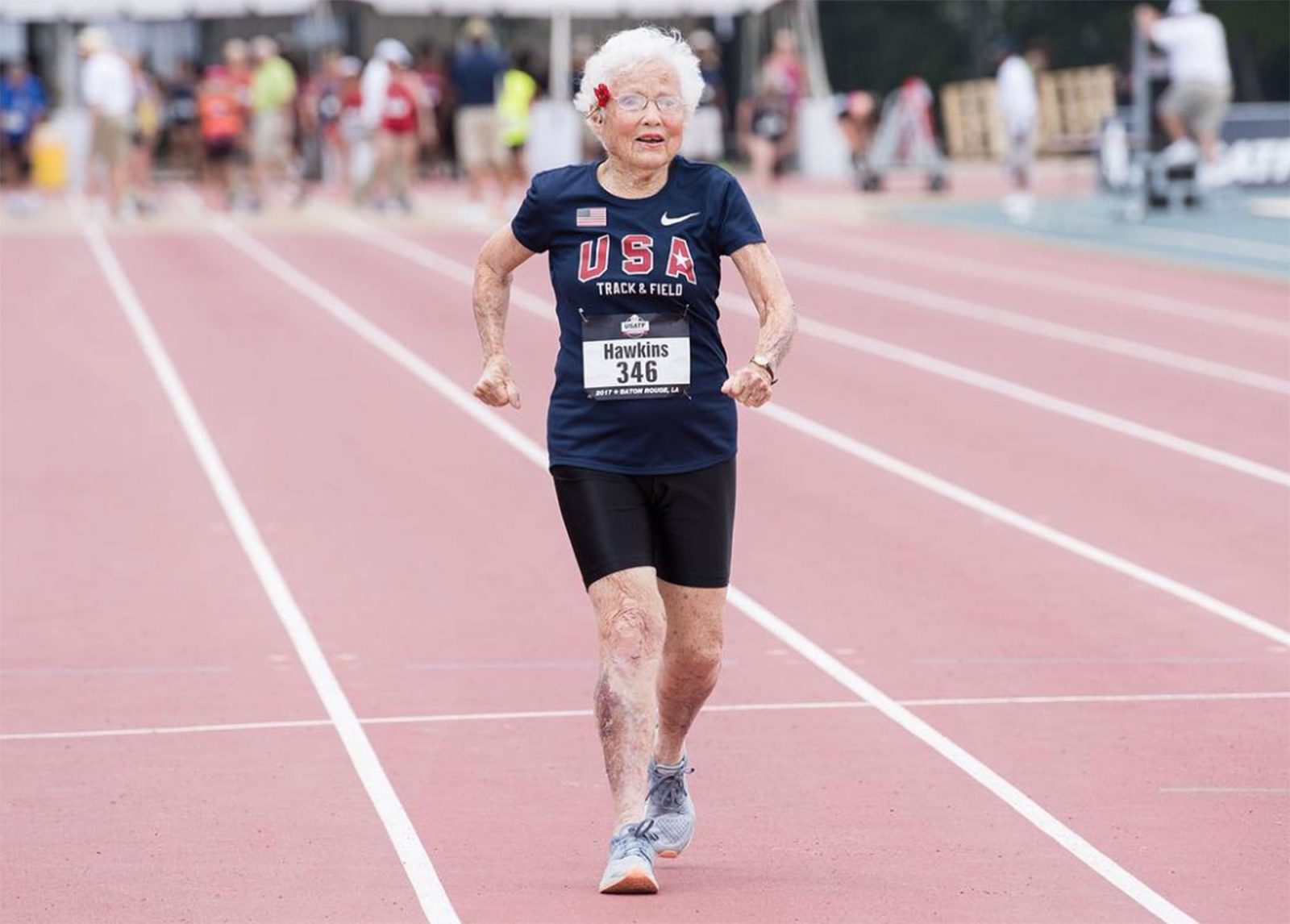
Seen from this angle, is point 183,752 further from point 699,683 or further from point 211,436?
point 211,436

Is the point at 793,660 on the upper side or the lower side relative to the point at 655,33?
lower

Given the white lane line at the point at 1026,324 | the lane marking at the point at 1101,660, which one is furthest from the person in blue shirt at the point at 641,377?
the white lane line at the point at 1026,324

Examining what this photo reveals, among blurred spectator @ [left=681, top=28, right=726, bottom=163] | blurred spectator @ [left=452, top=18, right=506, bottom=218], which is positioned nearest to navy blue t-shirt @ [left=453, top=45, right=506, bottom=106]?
blurred spectator @ [left=452, top=18, right=506, bottom=218]

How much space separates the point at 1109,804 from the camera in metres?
6.80

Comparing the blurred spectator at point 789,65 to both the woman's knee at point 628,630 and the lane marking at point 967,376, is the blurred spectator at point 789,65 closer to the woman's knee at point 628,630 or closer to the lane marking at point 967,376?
the lane marking at point 967,376

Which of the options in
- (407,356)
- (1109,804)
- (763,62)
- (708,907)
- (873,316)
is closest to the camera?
(708,907)

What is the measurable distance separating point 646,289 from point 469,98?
79.7ft

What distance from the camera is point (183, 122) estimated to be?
35.0 meters

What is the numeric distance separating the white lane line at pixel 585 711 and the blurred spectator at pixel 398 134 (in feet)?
75.9

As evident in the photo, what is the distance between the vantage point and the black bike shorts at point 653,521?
19.8ft

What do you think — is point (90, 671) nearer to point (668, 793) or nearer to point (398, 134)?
point (668, 793)

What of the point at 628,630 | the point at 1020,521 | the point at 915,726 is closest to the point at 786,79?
the point at 1020,521

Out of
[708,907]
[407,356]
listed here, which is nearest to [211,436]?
[407,356]

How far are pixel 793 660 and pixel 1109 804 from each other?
7.03 ft
